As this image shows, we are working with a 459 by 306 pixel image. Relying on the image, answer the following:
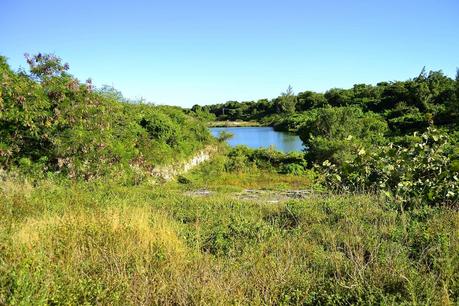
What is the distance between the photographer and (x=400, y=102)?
57.4 m

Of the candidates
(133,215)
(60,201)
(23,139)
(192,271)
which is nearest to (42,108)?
(23,139)

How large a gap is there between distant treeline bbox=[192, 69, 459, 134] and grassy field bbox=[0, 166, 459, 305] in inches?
118

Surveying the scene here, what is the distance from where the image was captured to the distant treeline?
42356mm

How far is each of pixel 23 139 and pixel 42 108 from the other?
1.06m

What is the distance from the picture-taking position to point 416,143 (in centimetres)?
656

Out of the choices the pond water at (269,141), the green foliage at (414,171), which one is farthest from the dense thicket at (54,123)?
the pond water at (269,141)

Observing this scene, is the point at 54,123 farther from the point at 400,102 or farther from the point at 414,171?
the point at 400,102

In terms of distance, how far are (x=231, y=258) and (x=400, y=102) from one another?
58.9 meters

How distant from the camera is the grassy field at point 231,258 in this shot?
10.7 ft

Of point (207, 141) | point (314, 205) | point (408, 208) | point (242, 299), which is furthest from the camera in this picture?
point (207, 141)

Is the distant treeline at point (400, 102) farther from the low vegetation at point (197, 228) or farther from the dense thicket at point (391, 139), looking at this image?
the low vegetation at point (197, 228)

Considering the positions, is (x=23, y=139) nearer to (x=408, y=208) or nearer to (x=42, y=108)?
(x=42, y=108)

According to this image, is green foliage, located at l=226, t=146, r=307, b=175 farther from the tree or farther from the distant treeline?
the tree

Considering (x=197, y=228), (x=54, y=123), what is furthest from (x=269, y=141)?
(x=197, y=228)
